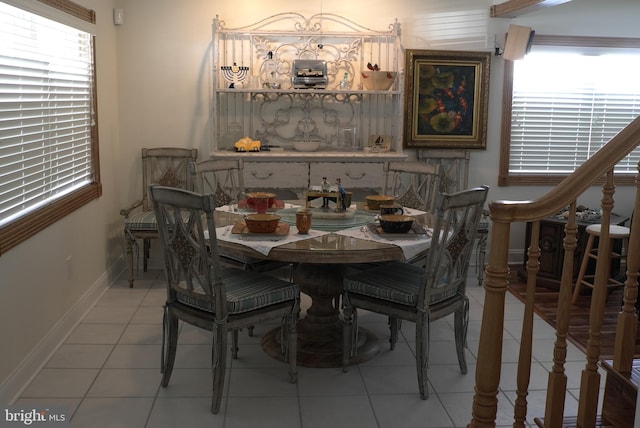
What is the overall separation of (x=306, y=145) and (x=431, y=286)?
7.59ft

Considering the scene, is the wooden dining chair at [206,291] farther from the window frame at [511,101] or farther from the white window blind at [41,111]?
the window frame at [511,101]

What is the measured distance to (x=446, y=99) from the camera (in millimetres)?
5270

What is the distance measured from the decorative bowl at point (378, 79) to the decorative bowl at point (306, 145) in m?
0.59

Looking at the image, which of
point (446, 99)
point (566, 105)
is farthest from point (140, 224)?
point (566, 105)

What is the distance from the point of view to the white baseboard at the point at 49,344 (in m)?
2.91

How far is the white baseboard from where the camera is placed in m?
2.91

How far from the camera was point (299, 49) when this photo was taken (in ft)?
16.7

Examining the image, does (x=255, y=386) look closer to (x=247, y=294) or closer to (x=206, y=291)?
(x=247, y=294)

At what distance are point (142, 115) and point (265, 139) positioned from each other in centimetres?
97

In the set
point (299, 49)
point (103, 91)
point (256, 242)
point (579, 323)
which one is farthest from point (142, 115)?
point (579, 323)

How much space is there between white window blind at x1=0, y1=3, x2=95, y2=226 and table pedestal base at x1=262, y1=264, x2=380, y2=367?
1.46 metres

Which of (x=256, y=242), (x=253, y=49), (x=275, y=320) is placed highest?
(x=253, y=49)

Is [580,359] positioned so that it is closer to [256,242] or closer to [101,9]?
[256,242]

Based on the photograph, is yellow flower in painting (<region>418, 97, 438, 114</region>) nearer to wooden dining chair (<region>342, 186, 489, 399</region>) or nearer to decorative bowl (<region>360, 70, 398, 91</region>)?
decorative bowl (<region>360, 70, 398, 91</region>)
